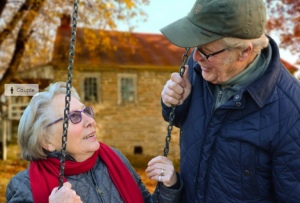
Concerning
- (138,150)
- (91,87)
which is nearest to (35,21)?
(91,87)

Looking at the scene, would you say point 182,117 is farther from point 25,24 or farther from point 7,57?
point 7,57

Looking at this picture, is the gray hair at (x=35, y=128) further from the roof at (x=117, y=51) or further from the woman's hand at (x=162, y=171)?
the roof at (x=117, y=51)

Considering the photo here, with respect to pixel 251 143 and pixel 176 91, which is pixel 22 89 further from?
pixel 251 143

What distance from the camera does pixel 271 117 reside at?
1587mm

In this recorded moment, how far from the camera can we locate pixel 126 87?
14289 millimetres

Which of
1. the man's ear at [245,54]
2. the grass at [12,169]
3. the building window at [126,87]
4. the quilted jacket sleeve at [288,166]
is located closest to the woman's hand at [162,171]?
the quilted jacket sleeve at [288,166]

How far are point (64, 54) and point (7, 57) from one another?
8.03ft

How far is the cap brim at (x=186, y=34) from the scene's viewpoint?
1.61 meters

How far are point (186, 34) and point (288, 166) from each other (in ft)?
3.12

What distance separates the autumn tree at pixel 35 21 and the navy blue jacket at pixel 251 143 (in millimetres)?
9481

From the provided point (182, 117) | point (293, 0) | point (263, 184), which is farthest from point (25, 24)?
point (293, 0)

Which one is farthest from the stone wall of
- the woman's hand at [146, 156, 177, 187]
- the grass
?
the woman's hand at [146, 156, 177, 187]

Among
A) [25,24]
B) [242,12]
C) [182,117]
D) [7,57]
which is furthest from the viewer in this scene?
[7,57]

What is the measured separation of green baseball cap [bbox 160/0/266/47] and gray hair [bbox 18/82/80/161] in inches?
42.2
